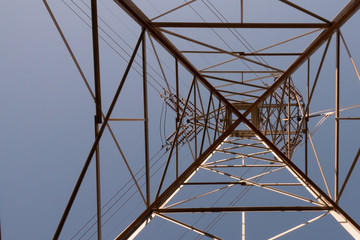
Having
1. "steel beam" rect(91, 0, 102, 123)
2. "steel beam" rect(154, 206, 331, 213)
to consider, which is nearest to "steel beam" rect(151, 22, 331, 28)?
"steel beam" rect(91, 0, 102, 123)

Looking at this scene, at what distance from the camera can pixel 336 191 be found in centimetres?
849

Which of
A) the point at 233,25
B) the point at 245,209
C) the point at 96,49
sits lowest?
the point at 245,209

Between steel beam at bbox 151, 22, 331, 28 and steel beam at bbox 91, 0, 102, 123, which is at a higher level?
steel beam at bbox 151, 22, 331, 28

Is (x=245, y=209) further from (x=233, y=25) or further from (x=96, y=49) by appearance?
(x=96, y=49)

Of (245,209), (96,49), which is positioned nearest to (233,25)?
(96,49)

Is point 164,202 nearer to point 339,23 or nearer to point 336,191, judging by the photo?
point 336,191

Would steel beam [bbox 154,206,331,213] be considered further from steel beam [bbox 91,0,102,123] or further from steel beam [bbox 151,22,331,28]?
steel beam [bbox 151,22,331,28]

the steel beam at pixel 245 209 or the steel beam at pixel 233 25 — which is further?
the steel beam at pixel 233 25

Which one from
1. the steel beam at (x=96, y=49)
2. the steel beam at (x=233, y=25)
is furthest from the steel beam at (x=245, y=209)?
the steel beam at (x=233, y=25)

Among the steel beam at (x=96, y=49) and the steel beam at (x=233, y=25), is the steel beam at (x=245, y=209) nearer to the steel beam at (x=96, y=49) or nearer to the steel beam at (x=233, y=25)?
the steel beam at (x=96, y=49)

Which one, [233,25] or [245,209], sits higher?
[233,25]

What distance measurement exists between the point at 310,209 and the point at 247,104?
528 inches

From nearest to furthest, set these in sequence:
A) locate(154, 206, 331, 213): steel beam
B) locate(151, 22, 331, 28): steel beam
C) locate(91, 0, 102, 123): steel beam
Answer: locate(91, 0, 102, 123): steel beam < locate(154, 206, 331, 213): steel beam < locate(151, 22, 331, 28): steel beam

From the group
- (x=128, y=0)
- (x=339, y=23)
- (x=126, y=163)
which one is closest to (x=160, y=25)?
(x=128, y=0)
